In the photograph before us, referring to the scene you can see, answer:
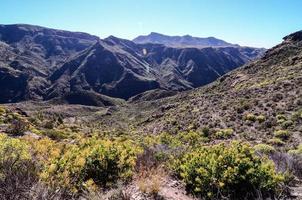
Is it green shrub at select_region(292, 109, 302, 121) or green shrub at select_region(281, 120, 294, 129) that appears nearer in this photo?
green shrub at select_region(281, 120, 294, 129)

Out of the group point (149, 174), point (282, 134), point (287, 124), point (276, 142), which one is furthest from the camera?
point (287, 124)

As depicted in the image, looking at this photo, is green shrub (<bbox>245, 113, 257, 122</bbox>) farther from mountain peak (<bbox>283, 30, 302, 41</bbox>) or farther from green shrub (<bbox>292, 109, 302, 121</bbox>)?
mountain peak (<bbox>283, 30, 302, 41</bbox>)

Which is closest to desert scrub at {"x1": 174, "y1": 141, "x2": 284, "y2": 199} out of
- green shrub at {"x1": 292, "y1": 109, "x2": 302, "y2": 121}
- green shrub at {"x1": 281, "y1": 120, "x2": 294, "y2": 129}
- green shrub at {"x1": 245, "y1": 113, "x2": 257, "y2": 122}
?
green shrub at {"x1": 281, "y1": 120, "x2": 294, "y2": 129}

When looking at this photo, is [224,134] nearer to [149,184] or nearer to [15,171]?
[149,184]

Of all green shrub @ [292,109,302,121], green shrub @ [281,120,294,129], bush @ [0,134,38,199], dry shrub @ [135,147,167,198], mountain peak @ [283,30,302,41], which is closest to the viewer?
bush @ [0,134,38,199]


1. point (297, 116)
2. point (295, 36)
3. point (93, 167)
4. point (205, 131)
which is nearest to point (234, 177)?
point (93, 167)

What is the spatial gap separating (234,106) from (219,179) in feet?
97.7

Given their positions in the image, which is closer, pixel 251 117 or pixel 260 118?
pixel 260 118

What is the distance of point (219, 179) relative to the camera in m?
7.52

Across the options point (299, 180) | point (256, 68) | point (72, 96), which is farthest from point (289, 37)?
point (72, 96)

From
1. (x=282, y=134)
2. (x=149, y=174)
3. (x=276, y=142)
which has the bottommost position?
(x=276, y=142)

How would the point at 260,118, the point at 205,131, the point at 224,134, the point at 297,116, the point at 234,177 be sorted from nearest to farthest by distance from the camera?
1. the point at 234,177
2. the point at 297,116
3. the point at 224,134
4. the point at 260,118
5. the point at 205,131

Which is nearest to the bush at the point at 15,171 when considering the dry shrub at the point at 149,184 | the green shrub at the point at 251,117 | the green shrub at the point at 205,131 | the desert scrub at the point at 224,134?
the dry shrub at the point at 149,184

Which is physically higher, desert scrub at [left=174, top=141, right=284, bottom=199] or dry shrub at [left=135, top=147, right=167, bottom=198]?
desert scrub at [left=174, top=141, right=284, bottom=199]
